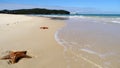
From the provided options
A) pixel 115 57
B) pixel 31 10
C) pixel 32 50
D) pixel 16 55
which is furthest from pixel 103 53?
pixel 31 10

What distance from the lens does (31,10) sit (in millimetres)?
143750

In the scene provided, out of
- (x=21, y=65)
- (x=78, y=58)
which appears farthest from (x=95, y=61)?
(x=21, y=65)

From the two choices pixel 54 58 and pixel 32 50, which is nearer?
pixel 54 58

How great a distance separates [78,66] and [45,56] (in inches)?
50.4

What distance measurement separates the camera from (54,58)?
578cm

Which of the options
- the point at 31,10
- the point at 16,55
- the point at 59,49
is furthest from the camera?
the point at 31,10

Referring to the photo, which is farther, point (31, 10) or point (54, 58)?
point (31, 10)

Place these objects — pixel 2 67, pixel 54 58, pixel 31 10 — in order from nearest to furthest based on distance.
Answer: pixel 2 67 < pixel 54 58 < pixel 31 10

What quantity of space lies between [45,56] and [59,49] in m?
1.17

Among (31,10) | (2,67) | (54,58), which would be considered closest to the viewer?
(2,67)

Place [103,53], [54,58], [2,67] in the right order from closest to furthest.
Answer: [2,67], [54,58], [103,53]

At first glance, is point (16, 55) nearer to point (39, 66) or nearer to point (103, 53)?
point (39, 66)

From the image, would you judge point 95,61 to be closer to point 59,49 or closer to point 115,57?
point 115,57

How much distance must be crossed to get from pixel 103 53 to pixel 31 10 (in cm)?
13982
